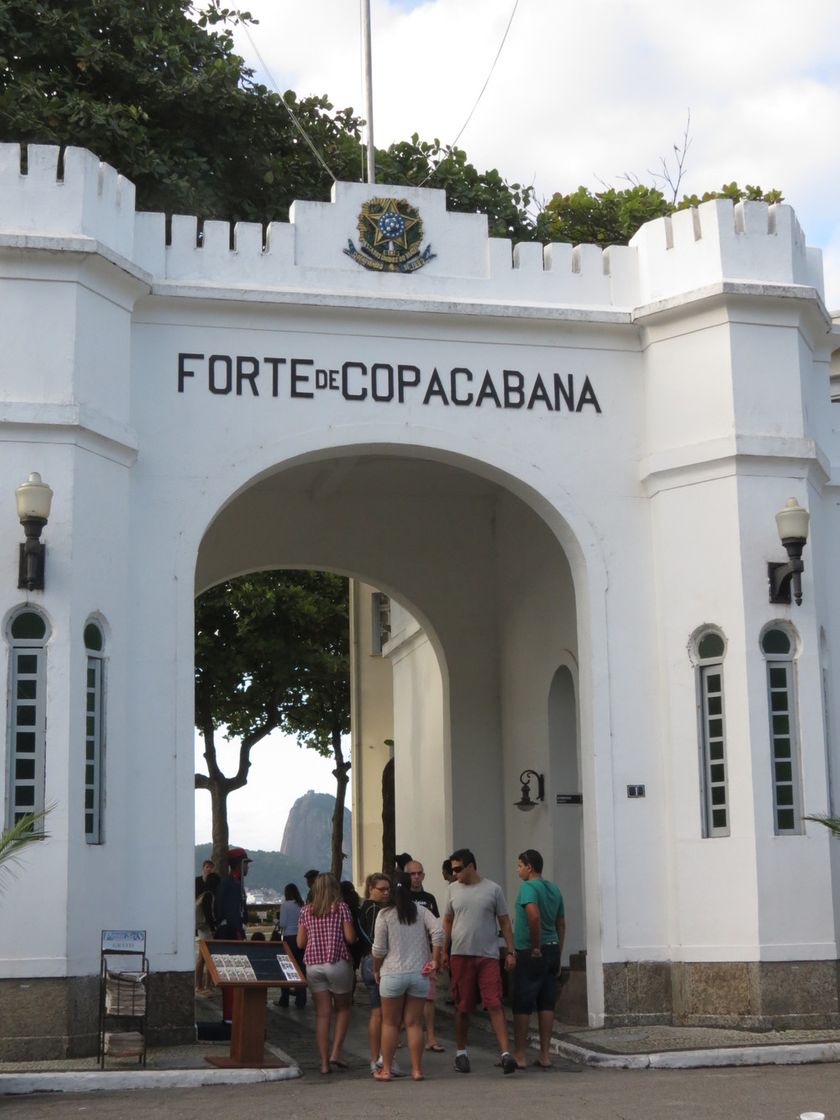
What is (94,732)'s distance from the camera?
475 inches

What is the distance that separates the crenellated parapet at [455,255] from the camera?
43.6ft

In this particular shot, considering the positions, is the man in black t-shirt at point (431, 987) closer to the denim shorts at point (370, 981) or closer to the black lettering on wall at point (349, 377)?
the denim shorts at point (370, 981)

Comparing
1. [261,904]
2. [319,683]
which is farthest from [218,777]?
[261,904]

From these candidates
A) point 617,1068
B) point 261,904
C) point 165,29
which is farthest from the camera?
point 261,904

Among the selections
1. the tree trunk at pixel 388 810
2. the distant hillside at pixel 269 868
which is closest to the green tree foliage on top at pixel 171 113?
the tree trunk at pixel 388 810

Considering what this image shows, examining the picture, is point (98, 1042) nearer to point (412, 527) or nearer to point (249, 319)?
point (249, 319)

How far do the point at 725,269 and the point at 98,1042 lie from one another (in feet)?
26.6

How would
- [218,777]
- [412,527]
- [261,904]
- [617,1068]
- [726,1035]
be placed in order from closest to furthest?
[617,1068]
[726,1035]
[412,527]
[218,777]
[261,904]

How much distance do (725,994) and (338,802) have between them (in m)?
20.2

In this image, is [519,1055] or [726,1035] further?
[726,1035]

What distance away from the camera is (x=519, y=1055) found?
36.0ft

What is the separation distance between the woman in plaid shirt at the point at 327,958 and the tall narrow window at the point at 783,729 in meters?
3.81

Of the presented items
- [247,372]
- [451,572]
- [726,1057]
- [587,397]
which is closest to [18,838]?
[247,372]

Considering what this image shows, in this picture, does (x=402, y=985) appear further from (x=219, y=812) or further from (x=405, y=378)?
(x=219, y=812)
